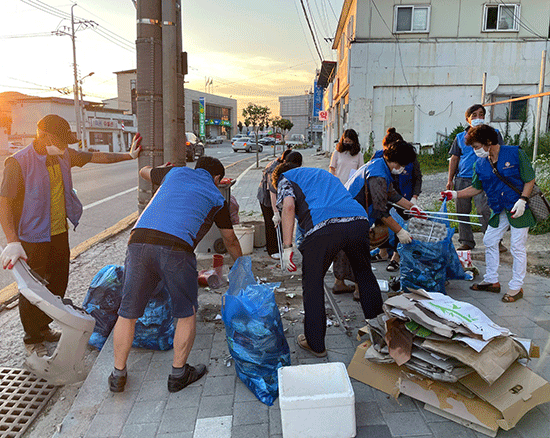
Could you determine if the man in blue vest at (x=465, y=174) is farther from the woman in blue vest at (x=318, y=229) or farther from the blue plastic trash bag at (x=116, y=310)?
the blue plastic trash bag at (x=116, y=310)

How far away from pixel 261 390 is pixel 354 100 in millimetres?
15238

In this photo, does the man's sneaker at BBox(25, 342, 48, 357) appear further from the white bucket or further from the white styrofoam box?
the white bucket

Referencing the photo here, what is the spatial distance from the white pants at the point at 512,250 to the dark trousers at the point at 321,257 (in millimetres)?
1856

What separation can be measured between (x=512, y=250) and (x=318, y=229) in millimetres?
2386

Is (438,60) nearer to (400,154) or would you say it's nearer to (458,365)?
(400,154)

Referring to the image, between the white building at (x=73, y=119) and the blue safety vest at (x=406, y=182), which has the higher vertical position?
the white building at (x=73, y=119)

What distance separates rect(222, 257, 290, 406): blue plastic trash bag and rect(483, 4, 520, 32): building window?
16.8 m

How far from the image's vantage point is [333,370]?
105 inches

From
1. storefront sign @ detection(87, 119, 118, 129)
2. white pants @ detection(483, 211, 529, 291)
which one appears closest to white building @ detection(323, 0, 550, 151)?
white pants @ detection(483, 211, 529, 291)

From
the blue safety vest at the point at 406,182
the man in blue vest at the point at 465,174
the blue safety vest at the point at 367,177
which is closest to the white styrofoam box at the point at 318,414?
the blue safety vest at the point at 367,177

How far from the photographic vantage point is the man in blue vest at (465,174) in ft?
18.0

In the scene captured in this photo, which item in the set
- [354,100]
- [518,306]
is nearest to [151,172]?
[518,306]

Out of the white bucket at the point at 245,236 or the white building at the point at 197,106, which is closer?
the white bucket at the point at 245,236

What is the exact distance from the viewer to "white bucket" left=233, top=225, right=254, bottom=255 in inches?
239
